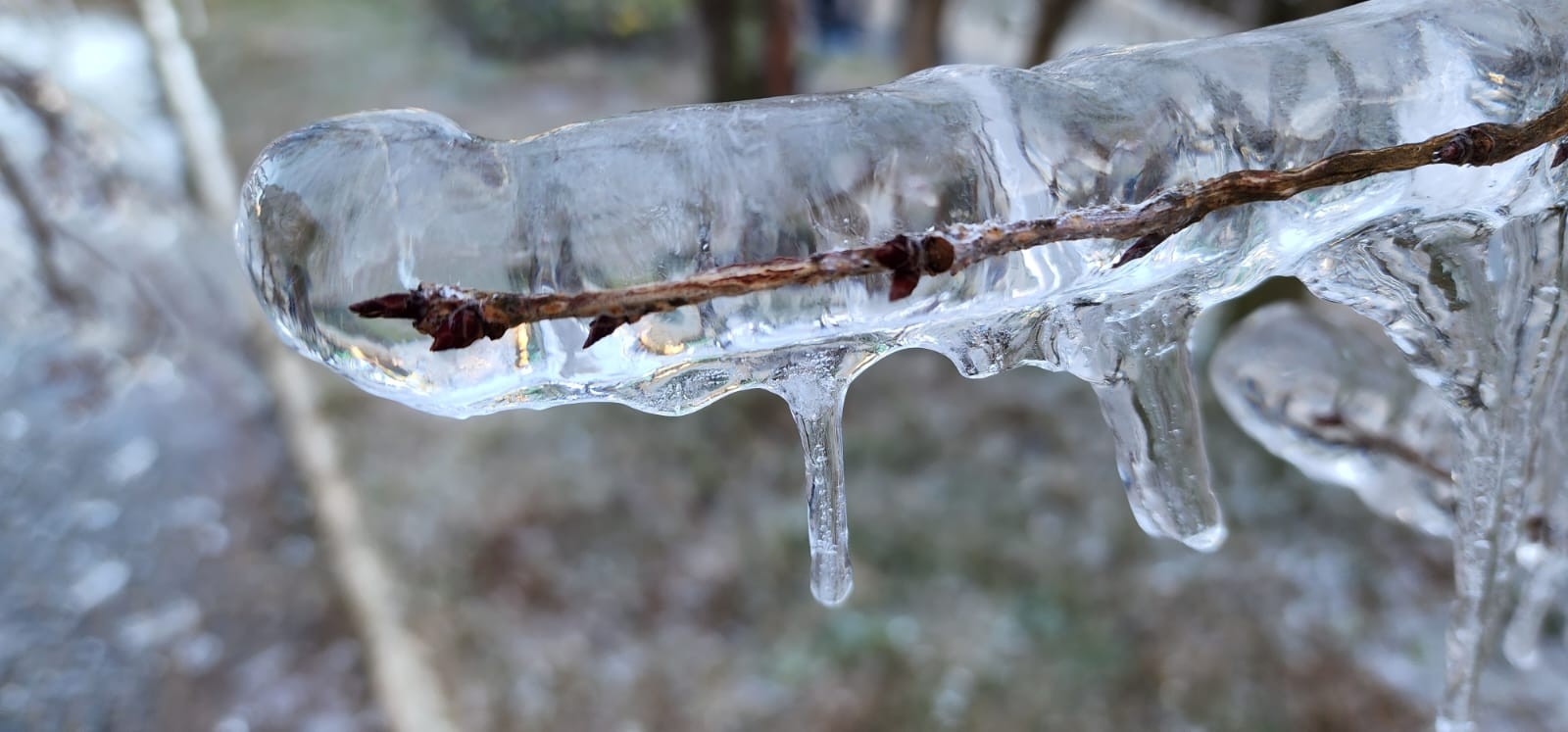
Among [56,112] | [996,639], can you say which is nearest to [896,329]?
[996,639]

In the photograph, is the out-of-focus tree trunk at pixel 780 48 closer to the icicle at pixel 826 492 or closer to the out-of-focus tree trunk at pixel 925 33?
the out-of-focus tree trunk at pixel 925 33

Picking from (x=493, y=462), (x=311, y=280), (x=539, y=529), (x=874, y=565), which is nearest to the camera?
(x=311, y=280)

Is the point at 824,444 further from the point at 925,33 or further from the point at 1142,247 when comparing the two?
the point at 925,33

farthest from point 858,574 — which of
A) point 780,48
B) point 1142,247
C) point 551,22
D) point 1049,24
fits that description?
point 551,22

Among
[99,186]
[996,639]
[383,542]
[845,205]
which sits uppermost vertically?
[845,205]

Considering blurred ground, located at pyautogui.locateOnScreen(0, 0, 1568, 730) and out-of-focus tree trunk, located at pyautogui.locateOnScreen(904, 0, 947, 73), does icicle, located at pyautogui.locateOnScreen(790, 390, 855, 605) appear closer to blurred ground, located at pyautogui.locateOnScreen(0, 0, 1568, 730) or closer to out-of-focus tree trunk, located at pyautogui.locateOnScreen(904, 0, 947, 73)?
blurred ground, located at pyautogui.locateOnScreen(0, 0, 1568, 730)

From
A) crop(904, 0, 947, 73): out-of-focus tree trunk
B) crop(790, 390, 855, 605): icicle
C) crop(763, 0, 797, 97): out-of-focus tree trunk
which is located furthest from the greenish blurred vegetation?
crop(790, 390, 855, 605): icicle

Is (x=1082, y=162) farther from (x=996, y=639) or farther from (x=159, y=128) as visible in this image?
(x=159, y=128)

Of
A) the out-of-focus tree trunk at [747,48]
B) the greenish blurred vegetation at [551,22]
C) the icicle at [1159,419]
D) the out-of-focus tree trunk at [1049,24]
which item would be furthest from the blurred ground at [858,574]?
the icicle at [1159,419]
